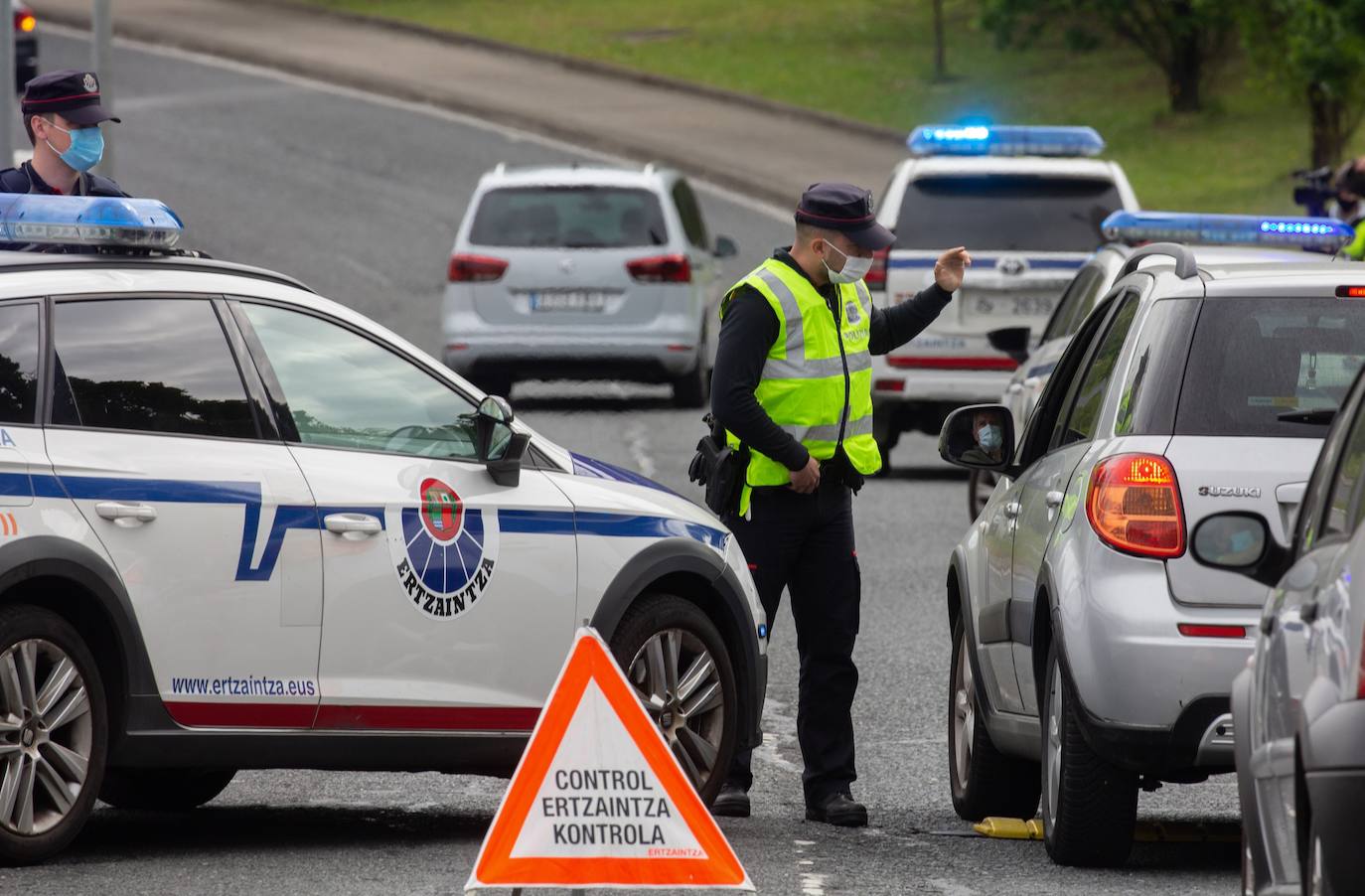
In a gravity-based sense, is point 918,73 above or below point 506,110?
above

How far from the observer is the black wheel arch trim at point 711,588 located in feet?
25.9

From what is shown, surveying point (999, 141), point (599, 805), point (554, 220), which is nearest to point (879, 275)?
point (999, 141)

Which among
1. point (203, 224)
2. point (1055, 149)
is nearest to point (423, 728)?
point (1055, 149)

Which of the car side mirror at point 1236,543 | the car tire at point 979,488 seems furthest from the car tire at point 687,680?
the car tire at point 979,488

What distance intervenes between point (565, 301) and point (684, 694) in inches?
491

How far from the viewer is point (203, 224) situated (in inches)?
1204

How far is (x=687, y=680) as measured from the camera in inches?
319

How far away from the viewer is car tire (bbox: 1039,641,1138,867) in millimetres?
7102

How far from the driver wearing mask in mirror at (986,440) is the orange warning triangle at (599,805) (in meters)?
2.51

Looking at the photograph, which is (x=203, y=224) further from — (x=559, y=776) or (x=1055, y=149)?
(x=559, y=776)

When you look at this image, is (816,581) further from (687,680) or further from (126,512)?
(126,512)

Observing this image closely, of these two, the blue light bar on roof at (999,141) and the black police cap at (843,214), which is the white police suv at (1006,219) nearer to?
the blue light bar on roof at (999,141)

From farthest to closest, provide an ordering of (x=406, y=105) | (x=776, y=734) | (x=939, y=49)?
(x=939, y=49), (x=406, y=105), (x=776, y=734)

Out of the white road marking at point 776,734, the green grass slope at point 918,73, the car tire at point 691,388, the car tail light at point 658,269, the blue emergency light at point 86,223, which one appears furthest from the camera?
the green grass slope at point 918,73
